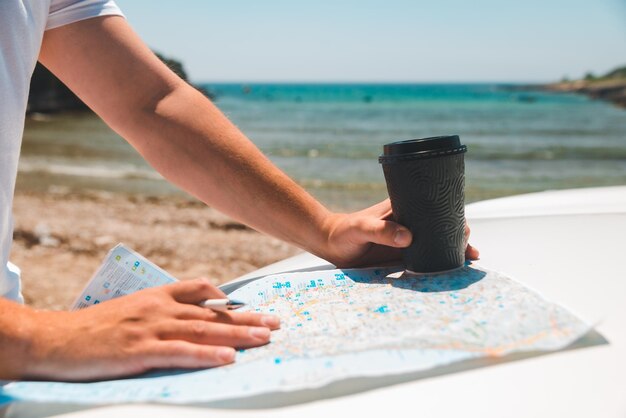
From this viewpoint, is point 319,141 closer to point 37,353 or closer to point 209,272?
point 209,272

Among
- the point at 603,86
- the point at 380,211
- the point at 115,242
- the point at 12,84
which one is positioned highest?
the point at 603,86

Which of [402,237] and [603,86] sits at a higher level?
[603,86]

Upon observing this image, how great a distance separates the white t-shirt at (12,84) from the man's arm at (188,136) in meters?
0.12

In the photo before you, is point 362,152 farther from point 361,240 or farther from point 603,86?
point 603,86

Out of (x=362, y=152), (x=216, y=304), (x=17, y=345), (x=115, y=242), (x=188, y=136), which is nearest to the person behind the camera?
(x=17, y=345)

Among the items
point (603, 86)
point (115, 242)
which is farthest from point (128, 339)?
point (603, 86)

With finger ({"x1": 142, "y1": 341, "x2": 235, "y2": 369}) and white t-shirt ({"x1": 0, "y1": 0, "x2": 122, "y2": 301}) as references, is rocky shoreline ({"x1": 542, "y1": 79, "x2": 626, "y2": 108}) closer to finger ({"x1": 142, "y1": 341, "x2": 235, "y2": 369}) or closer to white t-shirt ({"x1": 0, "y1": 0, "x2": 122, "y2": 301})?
white t-shirt ({"x1": 0, "y1": 0, "x2": 122, "y2": 301})

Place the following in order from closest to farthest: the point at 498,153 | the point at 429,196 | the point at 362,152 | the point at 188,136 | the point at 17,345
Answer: the point at 17,345 → the point at 429,196 → the point at 188,136 → the point at 498,153 → the point at 362,152

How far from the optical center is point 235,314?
899 mm

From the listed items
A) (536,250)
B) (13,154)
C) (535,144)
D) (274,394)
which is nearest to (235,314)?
(274,394)

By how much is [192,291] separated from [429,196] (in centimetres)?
41

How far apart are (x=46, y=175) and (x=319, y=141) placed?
21.8ft

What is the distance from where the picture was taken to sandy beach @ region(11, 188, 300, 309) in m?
4.08

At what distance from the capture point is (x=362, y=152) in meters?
12.0
